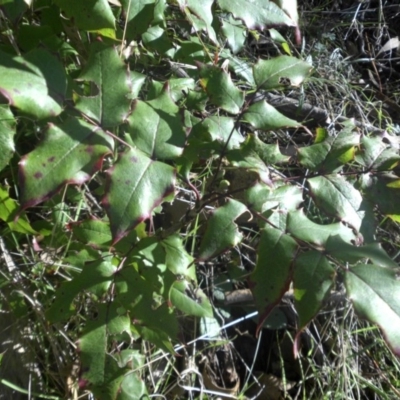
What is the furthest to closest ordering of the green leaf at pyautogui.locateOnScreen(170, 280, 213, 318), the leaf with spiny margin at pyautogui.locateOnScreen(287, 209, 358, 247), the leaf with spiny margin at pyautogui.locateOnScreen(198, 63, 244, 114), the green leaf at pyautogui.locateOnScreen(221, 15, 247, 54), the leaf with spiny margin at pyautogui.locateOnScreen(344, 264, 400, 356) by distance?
the green leaf at pyautogui.locateOnScreen(221, 15, 247, 54)
the green leaf at pyautogui.locateOnScreen(170, 280, 213, 318)
the leaf with spiny margin at pyautogui.locateOnScreen(198, 63, 244, 114)
the leaf with spiny margin at pyautogui.locateOnScreen(287, 209, 358, 247)
the leaf with spiny margin at pyautogui.locateOnScreen(344, 264, 400, 356)

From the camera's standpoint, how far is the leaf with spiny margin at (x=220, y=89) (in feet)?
3.37

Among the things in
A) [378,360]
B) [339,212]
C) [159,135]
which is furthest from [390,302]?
[378,360]

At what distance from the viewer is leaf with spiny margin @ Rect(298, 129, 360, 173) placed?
1029 millimetres

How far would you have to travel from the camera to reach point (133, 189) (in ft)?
2.72

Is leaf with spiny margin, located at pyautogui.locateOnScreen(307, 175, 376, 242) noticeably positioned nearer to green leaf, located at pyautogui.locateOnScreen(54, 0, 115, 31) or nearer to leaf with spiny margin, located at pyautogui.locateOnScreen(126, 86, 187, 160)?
leaf with spiny margin, located at pyautogui.locateOnScreen(126, 86, 187, 160)

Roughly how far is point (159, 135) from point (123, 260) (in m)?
0.27

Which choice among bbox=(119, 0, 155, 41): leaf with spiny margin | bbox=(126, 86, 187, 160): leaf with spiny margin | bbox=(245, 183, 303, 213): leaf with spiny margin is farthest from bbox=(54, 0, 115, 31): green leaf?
bbox=(245, 183, 303, 213): leaf with spiny margin

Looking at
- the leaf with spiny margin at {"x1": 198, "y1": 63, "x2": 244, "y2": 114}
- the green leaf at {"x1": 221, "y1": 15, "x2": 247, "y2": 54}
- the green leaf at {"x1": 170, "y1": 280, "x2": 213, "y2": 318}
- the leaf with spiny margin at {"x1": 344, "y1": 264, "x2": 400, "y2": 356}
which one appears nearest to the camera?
the leaf with spiny margin at {"x1": 344, "y1": 264, "x2": 400, "y2": 356}

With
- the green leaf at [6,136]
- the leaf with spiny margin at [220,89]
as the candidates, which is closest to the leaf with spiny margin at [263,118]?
the leaf with spiny margin at [220,89]

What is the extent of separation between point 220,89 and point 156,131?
173 millimetres

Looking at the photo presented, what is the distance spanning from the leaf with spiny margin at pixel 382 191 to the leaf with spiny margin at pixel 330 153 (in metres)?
0.05

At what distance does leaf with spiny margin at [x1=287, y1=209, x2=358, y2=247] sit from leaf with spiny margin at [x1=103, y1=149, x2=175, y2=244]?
0.20 metres

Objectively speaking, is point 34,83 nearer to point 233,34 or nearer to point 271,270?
point 271,270

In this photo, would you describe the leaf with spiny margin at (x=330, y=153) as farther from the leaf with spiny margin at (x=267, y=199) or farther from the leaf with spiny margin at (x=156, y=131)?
the leaf with spiny margin at (x=156, y=131)
